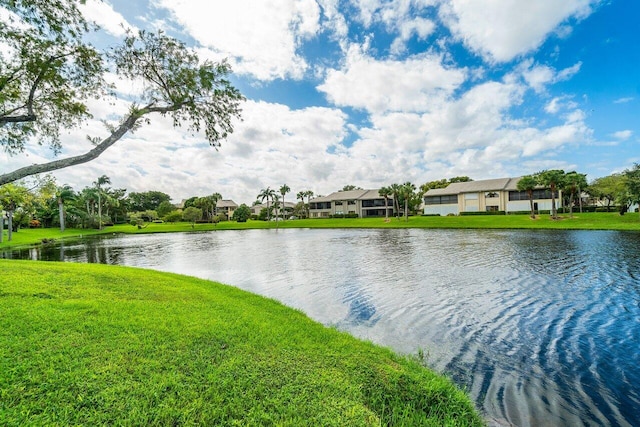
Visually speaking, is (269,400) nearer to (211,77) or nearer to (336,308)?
(336,308)

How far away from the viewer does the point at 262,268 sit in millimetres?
18047

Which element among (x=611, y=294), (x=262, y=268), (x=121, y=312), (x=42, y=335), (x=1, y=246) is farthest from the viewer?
(x=1, y=246)

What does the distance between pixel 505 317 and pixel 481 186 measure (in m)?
67.8

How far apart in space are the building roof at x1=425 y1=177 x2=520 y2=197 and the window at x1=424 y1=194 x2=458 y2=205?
924 mm

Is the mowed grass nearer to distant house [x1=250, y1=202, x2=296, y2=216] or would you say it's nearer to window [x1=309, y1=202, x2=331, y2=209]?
window [x1=309, y1=202, x2=331, y2=209]

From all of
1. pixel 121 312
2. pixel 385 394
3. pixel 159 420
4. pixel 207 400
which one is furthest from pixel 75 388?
pixel 385 394

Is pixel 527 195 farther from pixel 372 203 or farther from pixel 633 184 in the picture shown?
pixel 372 203

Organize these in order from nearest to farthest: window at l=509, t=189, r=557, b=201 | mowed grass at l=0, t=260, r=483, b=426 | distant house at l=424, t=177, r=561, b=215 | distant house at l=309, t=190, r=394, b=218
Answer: mowed grass at l=0, t=260, r=483, b=426 < window at l=509, t=189, r=557, b=201 < distant house at l=424, t=177, r=561, b=215 < distant house at l=309, t=190, r=394, b=218

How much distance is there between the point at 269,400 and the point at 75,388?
248 cm

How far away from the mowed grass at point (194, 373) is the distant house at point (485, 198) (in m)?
67.6

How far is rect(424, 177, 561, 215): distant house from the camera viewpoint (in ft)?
202

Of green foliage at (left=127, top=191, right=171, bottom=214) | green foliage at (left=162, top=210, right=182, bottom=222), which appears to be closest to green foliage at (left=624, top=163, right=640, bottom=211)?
green foliage at (left=162, top=210, right=182, bottom=222)

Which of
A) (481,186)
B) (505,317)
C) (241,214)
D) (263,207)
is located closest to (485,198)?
(481,186)

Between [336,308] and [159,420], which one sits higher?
[159,420]
